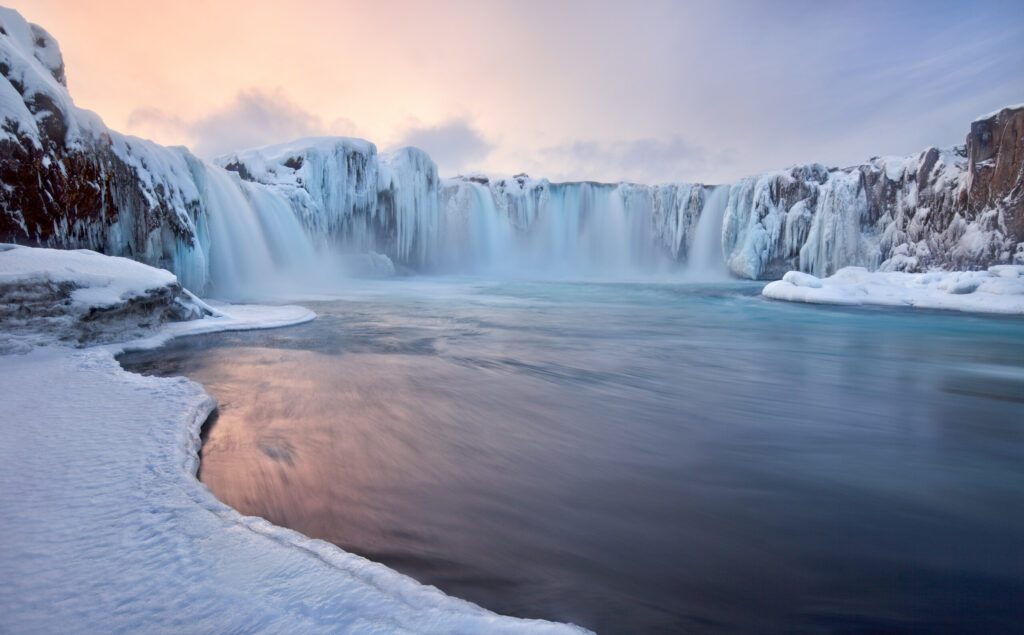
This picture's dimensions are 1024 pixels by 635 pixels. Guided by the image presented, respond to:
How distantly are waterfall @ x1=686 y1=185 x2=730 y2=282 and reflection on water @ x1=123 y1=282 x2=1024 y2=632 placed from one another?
2378 centimetres

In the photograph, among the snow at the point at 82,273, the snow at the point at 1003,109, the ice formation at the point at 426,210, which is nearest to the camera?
the snow at the point at 82,273

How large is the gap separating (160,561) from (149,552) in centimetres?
8

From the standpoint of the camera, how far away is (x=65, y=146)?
256 inches

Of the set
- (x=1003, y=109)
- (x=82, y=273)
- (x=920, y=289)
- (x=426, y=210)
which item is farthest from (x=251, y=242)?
(x=1003, y=109)

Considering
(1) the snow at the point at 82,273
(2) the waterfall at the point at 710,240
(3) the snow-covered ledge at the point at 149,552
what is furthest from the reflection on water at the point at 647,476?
(2) the waterfall at the point at 710,240

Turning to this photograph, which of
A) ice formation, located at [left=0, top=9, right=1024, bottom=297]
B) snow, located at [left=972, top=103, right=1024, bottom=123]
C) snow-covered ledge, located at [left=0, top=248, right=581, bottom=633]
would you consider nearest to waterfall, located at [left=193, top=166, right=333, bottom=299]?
ice formation, located at [left=0, top=9, right=1024, bottom=297]

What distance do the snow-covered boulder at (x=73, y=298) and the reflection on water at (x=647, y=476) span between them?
655 mm

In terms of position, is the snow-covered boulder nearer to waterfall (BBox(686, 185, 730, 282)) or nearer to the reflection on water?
the reflection on water

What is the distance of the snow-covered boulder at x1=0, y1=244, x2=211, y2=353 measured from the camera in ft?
15.1

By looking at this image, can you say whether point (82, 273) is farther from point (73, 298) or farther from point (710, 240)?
point (710, 240)

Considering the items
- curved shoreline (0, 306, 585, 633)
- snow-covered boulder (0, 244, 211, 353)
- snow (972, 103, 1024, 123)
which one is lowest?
curved shoreline (0, 306, 585, 633)

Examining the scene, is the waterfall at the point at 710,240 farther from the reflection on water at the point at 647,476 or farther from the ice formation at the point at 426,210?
the reflection on water at the point at 647,476

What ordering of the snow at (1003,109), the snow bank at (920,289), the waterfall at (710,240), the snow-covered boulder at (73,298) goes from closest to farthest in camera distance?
1. the snow-covered boulder at (73,298)
2. the snow bank at (920,289)
3. the snow at (1003,109)
4. the waterfall at (710,240)

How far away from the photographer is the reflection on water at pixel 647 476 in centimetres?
173
